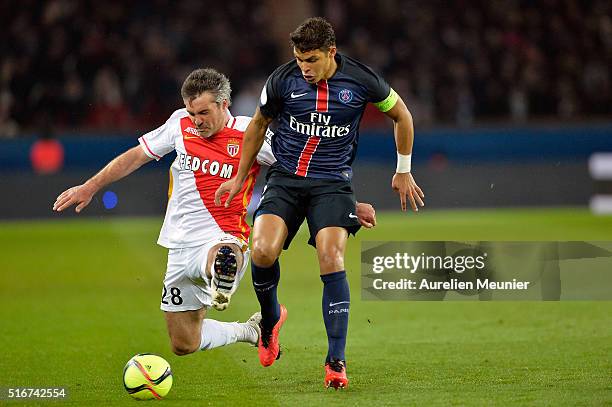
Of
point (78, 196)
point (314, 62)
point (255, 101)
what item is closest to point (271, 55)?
point (255, 101)

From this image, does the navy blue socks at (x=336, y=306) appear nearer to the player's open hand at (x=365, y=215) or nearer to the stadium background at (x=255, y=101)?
the player's open hand at (x=365, y=215)

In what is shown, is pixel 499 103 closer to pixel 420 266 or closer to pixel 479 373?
pixel 420 266

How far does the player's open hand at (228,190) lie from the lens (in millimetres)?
6602

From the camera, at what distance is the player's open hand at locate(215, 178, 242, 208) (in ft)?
21.7

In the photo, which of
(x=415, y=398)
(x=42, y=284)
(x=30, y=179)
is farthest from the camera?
(x=30, y=179)

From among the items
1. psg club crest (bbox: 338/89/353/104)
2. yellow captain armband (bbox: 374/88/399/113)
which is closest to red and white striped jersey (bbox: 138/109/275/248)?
psg club crest (bbox: 338/89/353/104)

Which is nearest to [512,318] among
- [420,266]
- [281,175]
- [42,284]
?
[420,266]

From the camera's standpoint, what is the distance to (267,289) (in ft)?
22.5

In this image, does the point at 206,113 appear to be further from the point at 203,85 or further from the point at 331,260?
the point at 331,260

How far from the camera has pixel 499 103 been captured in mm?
19047

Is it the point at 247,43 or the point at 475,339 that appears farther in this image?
the point at 247,43

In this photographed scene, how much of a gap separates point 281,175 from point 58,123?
37.4 ft

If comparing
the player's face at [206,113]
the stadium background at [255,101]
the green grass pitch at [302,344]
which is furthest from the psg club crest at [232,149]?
the stadium background at [255,101]
